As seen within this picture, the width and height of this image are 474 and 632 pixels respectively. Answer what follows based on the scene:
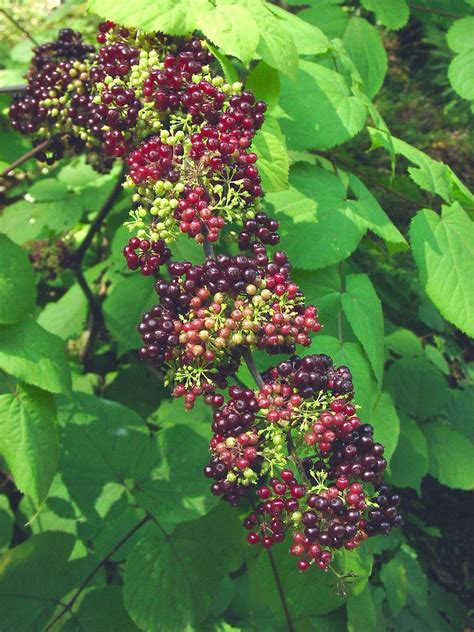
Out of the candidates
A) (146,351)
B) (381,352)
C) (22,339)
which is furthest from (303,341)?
(22,339)

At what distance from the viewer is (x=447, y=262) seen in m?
1.94

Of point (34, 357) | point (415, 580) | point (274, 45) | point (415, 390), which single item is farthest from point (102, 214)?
point (415, 580)

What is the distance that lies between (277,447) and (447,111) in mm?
4295

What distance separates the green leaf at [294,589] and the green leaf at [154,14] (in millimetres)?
1517

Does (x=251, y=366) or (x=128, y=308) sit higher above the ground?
(x=251, y=366)

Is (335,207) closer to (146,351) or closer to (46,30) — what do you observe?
(146,351)

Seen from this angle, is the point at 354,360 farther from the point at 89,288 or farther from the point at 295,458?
the point at 89,288

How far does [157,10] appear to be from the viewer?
1.53 meters

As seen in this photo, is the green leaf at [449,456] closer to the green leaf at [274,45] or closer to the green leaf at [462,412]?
the green leaf at [462,412]

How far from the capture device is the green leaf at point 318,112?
196cm

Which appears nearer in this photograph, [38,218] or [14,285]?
[14,285]

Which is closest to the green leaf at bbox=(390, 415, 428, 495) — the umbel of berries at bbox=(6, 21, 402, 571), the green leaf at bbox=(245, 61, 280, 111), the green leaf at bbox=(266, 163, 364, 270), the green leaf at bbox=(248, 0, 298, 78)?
the green leaf at bbox=(266, 163, 364, 270)

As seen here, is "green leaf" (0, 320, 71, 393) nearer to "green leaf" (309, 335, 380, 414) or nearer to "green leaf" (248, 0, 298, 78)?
"green leaf" (309, 335, 380, 414)

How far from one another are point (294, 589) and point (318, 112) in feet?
4.91
